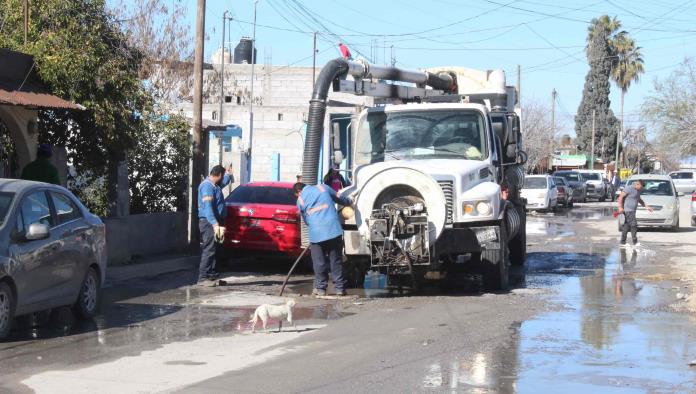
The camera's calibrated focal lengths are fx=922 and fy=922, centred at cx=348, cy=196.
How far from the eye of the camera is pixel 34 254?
943 centimetres

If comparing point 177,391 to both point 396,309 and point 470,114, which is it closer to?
point 396,309

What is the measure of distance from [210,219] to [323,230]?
2.14 metres

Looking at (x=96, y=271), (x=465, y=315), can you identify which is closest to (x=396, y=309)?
(x=465, y=315)

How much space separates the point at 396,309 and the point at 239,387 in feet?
15.4

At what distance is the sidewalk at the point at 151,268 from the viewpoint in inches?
593

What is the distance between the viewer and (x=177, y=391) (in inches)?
283

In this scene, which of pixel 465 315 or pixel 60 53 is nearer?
pixel 465 315

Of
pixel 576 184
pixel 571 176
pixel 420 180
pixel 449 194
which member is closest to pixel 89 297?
pixel 420 180

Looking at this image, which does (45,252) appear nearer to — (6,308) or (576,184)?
(6,308)

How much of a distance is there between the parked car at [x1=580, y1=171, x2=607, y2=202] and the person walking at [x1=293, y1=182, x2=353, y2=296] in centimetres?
4168

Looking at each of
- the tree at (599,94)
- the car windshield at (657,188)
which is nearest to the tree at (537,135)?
the tree at (599,94)

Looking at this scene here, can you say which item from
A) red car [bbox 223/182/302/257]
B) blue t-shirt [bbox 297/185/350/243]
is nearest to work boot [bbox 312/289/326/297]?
blue t-shirt [bbox 297/185/350/243]

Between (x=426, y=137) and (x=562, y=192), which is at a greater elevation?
(x=426, y=137)

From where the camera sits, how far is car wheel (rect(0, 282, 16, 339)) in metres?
8.89
